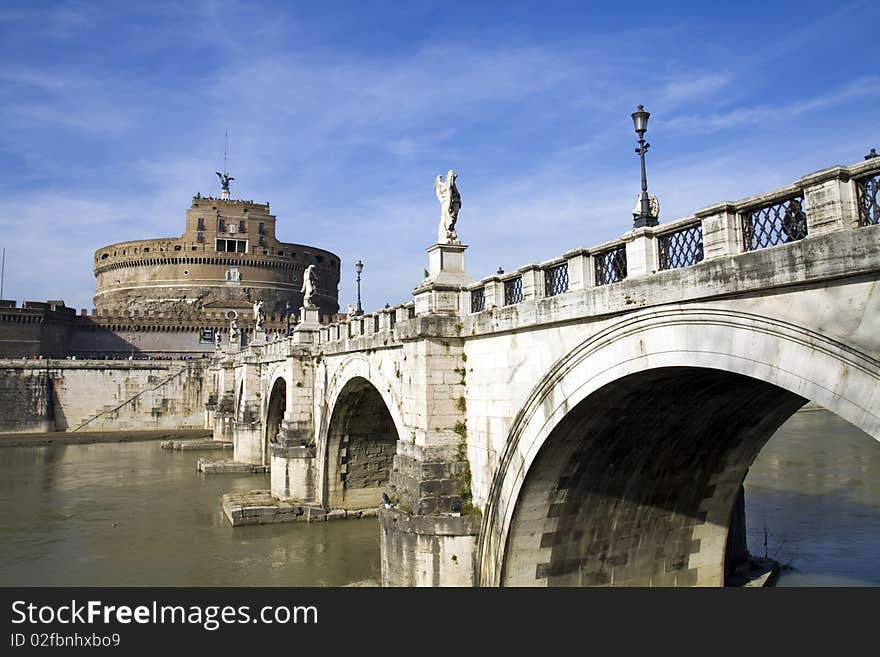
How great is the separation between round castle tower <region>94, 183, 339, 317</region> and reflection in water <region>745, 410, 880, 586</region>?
56.8 meters

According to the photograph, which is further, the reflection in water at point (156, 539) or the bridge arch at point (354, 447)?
the bridge arch at point (354, 447)

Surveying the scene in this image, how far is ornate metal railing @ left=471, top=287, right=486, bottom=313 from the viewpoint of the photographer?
12.1 m

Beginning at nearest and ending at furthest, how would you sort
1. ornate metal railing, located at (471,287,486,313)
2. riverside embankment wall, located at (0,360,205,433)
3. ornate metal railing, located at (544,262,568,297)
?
1. ornate metal railing, located at (544,262,568,297)
2. ornate metal railing, located at (471,287,486,313)
3. riverside embankment wall, located at (0,360,205,433)

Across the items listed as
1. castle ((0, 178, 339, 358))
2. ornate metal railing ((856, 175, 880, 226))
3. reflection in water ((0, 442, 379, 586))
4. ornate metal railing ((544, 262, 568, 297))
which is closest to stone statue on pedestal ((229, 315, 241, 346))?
castle ((0, 178, 339, 358))

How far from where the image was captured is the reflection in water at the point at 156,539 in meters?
16.9

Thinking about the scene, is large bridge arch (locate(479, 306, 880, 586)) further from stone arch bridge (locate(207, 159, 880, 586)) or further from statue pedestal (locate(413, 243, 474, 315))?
statue pedestal (locate(413, 243, 474, 315))

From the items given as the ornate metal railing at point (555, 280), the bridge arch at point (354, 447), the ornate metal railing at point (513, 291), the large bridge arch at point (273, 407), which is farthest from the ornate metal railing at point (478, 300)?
the large bridge arch at point (273, 407)

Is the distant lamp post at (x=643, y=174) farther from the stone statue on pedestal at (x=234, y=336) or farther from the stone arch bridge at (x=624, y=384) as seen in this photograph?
the stone statue on pedestal at (x=234, y=336)

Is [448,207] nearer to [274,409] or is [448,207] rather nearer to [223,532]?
[223,532]

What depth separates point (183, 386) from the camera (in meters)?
51.8

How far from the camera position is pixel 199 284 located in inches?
2992

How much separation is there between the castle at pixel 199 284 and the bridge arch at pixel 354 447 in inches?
1810
